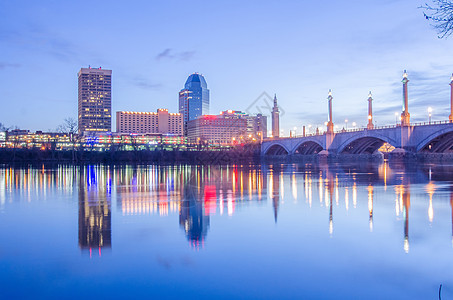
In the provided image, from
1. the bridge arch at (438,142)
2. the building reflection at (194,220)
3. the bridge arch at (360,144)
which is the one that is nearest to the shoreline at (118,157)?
the bridge arch at (360,144)

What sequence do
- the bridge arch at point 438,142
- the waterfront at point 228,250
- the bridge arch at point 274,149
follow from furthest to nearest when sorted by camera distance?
the bridge arch at point 274,149
the bridge arch at point 438,142
the waterfront at point 228,250

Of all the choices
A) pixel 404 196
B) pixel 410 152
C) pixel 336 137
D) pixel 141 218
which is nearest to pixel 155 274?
pixel 141 218

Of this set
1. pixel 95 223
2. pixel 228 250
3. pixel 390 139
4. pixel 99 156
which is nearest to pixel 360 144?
pixel 390 139

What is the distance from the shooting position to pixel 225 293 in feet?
23.3

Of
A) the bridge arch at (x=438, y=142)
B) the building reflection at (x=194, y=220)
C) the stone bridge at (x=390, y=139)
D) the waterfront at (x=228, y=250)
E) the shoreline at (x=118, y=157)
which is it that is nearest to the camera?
the waterfront at (x=228, y=250)

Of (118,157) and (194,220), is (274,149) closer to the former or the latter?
(118,157)

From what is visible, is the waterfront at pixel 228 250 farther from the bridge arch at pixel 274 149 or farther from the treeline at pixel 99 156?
the bridge arch at pixel 274 149

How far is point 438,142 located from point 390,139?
28.1 ft

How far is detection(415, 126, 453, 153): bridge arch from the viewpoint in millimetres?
68844

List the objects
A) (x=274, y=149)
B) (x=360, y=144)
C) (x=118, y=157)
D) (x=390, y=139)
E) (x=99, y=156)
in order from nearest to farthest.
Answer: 1. (x=390, y=139)
2. (x=118, y=157)
3. (x=99, y=156)
4. (x=360, y=144)
5. (x=274, y=149)

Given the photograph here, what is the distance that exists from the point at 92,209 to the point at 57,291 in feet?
30.0

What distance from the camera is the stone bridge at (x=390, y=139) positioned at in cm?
7125

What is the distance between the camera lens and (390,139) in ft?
260

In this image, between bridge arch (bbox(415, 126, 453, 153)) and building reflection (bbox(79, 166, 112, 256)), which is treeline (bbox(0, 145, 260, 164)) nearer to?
bridge arch (bbox(415, 126, 453, 153))
